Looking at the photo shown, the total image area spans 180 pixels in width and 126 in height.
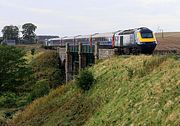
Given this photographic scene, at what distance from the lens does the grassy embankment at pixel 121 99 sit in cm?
1907

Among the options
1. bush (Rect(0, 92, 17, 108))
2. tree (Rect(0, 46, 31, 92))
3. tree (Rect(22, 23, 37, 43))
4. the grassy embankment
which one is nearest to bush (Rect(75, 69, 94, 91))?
the grassy embankment

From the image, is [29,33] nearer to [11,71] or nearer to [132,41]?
[11,71]

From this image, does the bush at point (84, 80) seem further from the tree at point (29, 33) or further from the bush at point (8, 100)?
the tree at point (29, 33)

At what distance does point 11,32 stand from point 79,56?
152327mm

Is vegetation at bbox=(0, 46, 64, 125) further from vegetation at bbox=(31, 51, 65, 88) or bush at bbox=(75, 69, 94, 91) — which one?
bush at bbox=(75, 69, 94, 91)

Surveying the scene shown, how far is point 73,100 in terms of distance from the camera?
2827 cm

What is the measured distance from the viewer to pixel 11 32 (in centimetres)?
19575

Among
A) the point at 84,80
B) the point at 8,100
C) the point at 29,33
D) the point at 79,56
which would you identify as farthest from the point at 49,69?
the point at 29,33

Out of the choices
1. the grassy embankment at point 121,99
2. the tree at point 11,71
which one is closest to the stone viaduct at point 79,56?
the grassy embankment at point 121,99

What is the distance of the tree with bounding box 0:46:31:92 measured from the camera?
48.5 meters

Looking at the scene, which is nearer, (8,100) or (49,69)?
(8,100)

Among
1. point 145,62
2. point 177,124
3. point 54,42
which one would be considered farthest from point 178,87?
point 54,42

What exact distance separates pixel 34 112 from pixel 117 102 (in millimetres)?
9265

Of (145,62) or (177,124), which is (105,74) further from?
(177,124)
